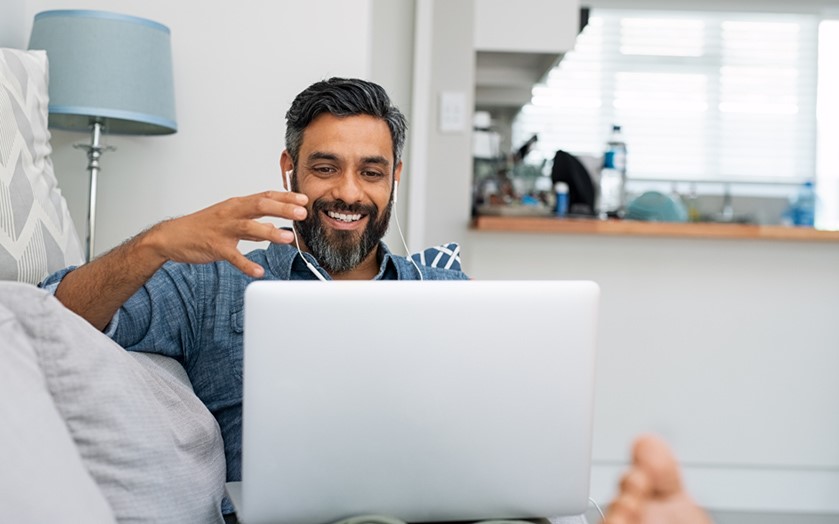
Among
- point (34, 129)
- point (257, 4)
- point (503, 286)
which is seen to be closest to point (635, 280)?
point (257, 4)

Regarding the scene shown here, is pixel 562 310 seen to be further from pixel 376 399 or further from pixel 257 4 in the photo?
pixel 257 4

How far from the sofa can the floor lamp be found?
0.82 m

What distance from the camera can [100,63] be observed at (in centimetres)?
183

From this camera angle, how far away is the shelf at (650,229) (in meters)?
2.94

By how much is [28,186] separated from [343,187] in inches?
20.0

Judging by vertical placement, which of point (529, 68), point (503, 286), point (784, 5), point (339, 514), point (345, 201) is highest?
point (784, 5)

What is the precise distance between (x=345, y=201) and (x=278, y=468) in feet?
2.58

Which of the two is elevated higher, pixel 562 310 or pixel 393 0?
pixel 393 0

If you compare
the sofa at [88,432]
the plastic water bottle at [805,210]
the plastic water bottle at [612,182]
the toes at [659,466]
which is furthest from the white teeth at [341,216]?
the plastic water bottle at [805,210]

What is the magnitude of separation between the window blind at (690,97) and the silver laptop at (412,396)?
3.99 m

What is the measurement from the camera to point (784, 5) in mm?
4711

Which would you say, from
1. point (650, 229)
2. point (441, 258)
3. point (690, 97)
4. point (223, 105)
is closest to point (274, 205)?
point (441, 258)

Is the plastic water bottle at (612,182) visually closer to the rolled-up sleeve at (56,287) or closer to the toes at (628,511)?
the rolled-up sleeve at (56,287)

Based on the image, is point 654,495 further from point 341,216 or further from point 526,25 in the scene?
point 526,25
